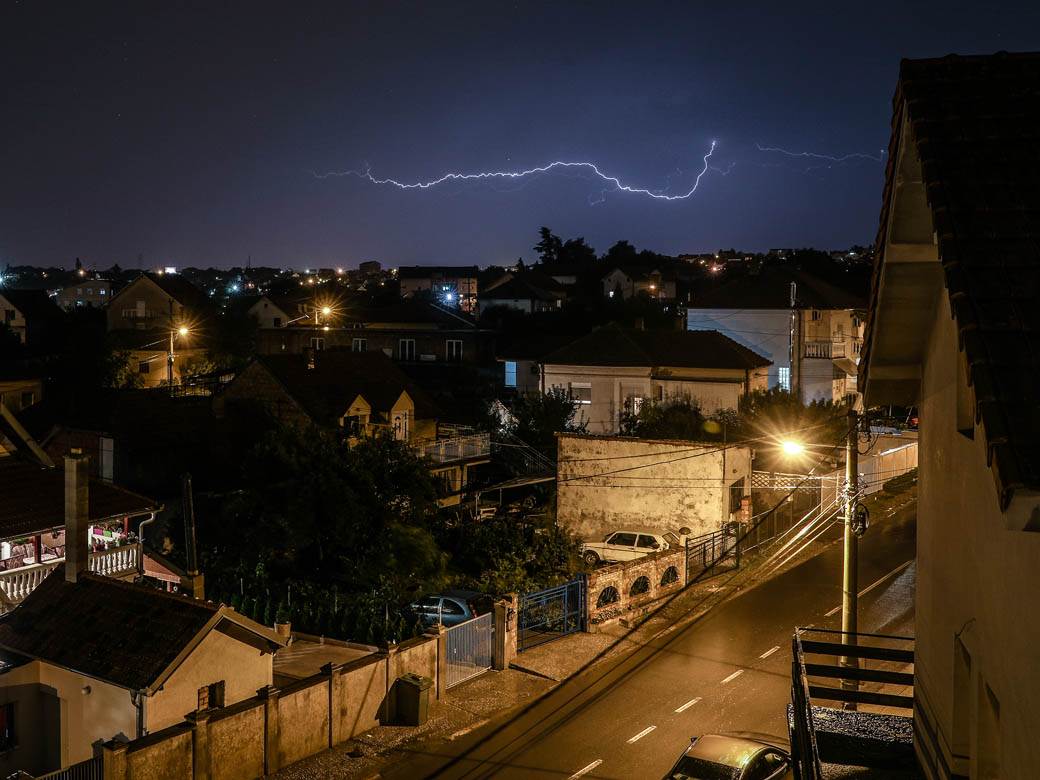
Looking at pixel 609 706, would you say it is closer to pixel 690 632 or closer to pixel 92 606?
pixel 690 632

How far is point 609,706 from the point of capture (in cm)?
1941

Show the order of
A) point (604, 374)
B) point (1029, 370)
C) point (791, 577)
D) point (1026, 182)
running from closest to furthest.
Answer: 1. point (1029, 370)
2. point (1026, 182)
3. point (791, 577)
4. point (604, 374)

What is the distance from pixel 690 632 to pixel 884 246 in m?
18.9

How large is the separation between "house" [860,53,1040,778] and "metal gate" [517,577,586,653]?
15480mm

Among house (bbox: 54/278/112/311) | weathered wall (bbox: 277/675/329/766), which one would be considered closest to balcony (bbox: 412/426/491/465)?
weathered wall (bbox: 277/675/329/766)

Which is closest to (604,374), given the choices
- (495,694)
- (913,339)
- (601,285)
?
(495,694)

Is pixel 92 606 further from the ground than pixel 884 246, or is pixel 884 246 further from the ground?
pixel 884 246

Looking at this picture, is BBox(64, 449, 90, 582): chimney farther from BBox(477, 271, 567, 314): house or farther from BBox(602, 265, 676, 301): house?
BBox(602, 265, 676, 301): house

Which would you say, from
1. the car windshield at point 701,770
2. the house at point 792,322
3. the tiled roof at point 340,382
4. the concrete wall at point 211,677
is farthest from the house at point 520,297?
the car windshield at point 701,770

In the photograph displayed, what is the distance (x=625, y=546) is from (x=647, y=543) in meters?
0.72

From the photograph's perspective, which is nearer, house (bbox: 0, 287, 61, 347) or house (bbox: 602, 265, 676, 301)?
house (bbox: 0, 287, 61, 347)

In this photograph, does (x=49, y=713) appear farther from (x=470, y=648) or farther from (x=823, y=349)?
(x=823, y=349)

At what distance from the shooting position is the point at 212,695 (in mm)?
17250

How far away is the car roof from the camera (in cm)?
1373
